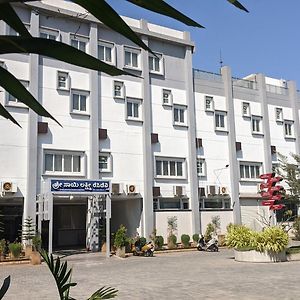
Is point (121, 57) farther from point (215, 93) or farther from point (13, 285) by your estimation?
point (13, 285)

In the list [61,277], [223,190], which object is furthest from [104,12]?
[223,190]

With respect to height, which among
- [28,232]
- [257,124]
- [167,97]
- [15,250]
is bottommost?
[15,250]

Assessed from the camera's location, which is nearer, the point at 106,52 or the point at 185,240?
the point at 185,240

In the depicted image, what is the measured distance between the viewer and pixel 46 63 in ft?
79.7

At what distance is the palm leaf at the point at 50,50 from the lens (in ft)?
3.63

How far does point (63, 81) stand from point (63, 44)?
80.0ft

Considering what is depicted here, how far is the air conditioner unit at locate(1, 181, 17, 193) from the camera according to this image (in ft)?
70.6

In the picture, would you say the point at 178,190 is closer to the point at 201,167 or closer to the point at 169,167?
the point at 169,167

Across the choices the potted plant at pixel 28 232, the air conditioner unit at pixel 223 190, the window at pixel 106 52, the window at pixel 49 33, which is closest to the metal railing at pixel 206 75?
the window at pixel 106 52

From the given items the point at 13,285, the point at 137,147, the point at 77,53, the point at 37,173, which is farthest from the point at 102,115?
the point at 77,53

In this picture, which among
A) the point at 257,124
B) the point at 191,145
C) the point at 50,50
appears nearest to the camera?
the point at 50,50

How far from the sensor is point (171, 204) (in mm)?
27422

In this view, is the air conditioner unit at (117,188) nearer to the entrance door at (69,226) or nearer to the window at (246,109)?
the entrance door at (69,226)

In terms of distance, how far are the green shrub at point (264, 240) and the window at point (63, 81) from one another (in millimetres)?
12331
